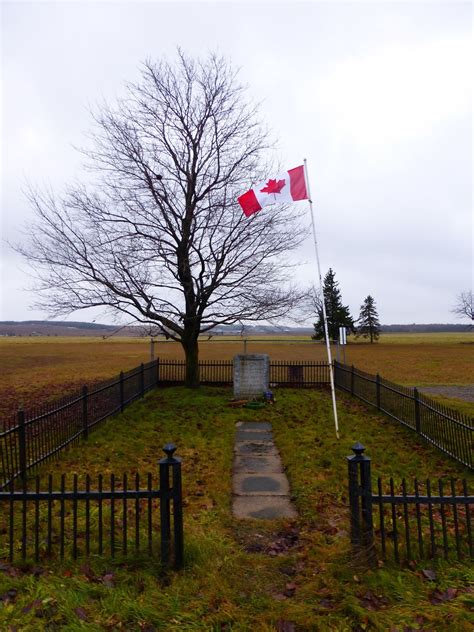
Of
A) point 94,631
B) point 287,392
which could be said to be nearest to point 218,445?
point 94,631

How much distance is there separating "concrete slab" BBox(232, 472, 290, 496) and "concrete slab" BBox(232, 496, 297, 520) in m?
0.16

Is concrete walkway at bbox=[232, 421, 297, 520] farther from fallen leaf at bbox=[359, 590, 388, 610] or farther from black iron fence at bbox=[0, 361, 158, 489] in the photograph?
black iron fence at bbox=[0, 361, 158, 489]

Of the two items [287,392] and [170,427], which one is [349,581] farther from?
[287,392]

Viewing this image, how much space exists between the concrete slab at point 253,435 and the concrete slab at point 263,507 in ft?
10.2

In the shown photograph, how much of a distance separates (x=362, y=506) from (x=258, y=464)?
338 centimetres

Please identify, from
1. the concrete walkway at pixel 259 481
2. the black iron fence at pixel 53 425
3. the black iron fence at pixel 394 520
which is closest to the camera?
the black iron fence at pixel 394 520

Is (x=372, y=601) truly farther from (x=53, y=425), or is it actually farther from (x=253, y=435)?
(x=253, y=435)

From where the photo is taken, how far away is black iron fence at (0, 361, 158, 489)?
557cm

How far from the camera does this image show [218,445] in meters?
7.69

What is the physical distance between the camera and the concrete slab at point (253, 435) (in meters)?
8.38

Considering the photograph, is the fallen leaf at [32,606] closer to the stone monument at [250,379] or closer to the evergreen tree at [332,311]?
the stone monument at [250,379]

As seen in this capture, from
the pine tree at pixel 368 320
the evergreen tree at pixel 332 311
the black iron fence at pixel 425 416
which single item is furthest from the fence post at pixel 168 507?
the pine tree at pixel 368 320

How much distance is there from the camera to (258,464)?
6.70 meters

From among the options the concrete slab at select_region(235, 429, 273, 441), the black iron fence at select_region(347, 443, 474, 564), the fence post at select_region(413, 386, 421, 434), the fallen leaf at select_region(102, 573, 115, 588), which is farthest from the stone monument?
the fallen leaf at select_region(102, 573, 115, 588)
